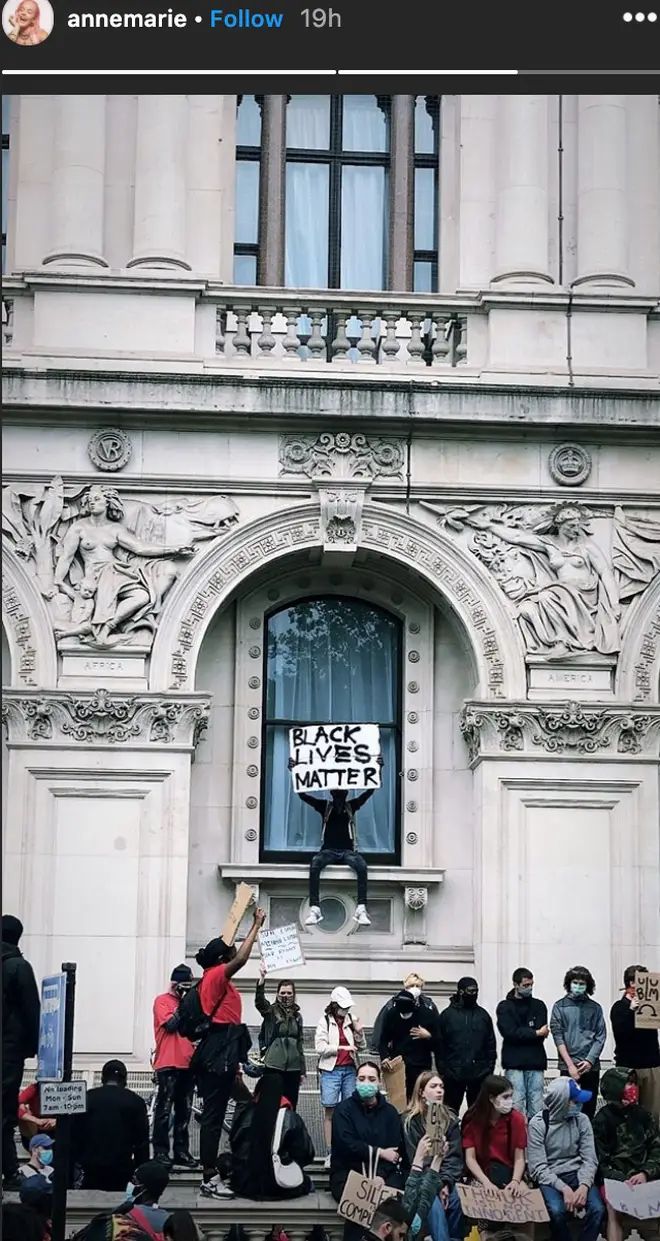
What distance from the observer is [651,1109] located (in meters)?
19.8

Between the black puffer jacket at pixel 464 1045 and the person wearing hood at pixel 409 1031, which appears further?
the person wearing hood at pixel 409 1031

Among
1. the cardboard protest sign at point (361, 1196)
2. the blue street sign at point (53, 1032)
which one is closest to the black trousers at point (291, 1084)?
the cardboard protest sign at point (361, 1196)

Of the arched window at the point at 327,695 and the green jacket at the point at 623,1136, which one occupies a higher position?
the arched window at the point at 327,695

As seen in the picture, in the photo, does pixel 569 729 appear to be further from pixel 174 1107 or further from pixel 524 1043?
pixel 174 1107

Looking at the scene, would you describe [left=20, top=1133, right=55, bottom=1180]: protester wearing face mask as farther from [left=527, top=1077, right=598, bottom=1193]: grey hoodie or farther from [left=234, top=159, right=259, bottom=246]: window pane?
[left=234, top=159, right=259, bottom=246]: window pane

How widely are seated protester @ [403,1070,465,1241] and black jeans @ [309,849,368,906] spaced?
6.11 meters

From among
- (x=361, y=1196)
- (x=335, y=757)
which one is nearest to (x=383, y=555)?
(x=335, y=757)

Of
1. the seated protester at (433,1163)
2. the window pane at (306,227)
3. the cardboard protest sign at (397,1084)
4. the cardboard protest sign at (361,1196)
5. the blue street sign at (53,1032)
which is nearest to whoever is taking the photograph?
the blue street sign at (53,1032)

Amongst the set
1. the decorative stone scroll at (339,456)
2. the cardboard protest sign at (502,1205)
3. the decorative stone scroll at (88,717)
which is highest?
the decorative stone scroll at (339,456)

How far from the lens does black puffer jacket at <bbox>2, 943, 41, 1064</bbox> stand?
1762 cm

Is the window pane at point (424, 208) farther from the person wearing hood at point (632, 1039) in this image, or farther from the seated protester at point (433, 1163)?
the seated protester at point (433, 1163)

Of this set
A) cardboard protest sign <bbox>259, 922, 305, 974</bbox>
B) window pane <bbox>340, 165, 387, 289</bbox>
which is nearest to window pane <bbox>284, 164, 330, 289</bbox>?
window pane <bbox>340, 165, 387, 289</bbox>

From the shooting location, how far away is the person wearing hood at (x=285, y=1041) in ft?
67.8

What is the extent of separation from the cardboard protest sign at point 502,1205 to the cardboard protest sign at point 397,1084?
2.41 m
